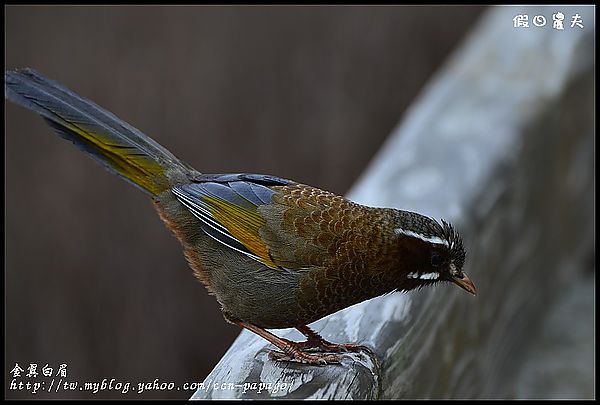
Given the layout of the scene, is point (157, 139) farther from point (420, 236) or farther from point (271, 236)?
point (420, 236)

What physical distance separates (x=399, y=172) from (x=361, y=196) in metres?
0.23

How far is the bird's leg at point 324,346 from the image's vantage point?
8.95 ft

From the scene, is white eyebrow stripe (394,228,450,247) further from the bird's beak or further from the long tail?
the long tail

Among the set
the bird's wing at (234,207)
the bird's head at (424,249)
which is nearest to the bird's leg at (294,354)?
the bird's wing at (234,207)

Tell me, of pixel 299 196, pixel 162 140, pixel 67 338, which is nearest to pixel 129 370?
pixel 67 338

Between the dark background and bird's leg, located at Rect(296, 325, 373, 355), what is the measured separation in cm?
418

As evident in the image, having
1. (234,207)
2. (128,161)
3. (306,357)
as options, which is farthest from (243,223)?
(306,357)

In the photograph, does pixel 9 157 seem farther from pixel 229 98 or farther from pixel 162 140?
pixel 229 98

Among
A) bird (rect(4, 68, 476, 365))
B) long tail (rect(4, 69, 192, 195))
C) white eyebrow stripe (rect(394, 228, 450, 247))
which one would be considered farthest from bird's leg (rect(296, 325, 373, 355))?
long tail (rect(4, 69, 192, 195))

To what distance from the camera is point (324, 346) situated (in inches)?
108

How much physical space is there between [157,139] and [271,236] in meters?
4.29

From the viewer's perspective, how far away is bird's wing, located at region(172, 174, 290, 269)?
291 cm

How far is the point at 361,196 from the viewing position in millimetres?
3883

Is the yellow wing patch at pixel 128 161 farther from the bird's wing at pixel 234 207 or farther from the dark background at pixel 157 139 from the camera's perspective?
the dark background at pixel 157 139
